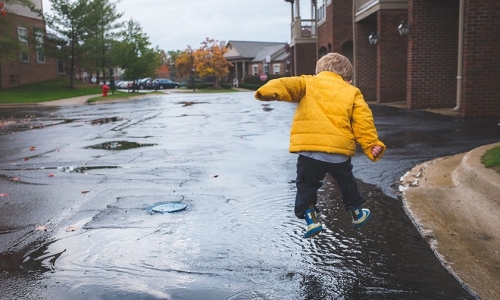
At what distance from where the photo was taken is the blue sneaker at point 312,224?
175 inches

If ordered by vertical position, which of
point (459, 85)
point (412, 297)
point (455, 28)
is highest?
point (455, 28)

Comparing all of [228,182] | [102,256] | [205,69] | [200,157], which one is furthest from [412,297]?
A: [205,69]

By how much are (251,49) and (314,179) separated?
78973mm

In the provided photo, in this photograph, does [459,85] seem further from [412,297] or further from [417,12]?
[412,297]

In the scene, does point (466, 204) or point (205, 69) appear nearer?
point (466, 204)

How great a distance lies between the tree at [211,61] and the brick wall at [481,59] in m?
54.7

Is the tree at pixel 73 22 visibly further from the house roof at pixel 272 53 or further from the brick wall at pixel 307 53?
the house roof at pixel 272 53

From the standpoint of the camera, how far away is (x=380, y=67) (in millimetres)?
20844

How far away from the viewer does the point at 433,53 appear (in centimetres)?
1725

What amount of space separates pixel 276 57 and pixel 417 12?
58702 millimetres

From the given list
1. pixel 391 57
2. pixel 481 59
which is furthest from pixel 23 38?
pixel 481 59

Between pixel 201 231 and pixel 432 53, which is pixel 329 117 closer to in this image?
pixel 201 231

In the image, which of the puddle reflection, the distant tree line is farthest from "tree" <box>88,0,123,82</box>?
the puddle reflection

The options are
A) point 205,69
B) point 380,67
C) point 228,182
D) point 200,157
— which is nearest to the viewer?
point 228,182
